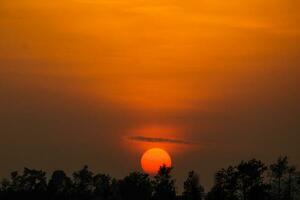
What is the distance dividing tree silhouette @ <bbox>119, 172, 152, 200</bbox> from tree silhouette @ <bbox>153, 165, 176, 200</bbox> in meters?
1.96

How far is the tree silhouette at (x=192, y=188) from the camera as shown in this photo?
482 feet

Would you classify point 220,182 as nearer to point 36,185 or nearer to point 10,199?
point 10,199

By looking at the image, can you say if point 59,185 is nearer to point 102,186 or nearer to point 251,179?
point 102,186

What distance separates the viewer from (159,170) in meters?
161

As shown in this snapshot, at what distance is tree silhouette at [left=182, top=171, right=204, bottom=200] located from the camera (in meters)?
147

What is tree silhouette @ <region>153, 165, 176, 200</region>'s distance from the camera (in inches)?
5910

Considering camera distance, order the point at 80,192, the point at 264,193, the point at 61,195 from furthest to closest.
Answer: the point at 80,192
the point at 61,195
the point at 264,193

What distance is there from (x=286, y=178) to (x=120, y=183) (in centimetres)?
2693

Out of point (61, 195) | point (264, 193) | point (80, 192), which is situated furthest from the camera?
point (80, 192)

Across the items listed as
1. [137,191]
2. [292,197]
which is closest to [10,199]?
[137,191]

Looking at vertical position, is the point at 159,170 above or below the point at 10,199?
above

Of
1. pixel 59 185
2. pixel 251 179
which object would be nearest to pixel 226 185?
pixel 251 179

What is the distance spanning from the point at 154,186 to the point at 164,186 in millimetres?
4265

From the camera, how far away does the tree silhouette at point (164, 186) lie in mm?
150125
